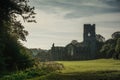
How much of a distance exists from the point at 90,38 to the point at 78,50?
18960 millimetres

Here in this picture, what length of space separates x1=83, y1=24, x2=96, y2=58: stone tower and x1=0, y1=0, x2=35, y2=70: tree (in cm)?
11267

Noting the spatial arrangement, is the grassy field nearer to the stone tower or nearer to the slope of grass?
the slope of grass

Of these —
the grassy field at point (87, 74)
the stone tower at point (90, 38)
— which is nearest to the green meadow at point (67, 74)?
the grassy field at point (87, 74)

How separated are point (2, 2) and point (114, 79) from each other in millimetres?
16006

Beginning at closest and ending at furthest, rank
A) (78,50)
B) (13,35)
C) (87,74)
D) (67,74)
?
(87,74)
(67,74)
(13,35)
(78,50)

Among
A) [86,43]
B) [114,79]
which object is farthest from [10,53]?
[86,43]

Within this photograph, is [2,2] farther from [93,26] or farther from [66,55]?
[93,26]

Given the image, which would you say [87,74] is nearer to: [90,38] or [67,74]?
[67,74]

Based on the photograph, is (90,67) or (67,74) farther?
(90,67)

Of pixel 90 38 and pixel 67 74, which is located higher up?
pixel 90 38

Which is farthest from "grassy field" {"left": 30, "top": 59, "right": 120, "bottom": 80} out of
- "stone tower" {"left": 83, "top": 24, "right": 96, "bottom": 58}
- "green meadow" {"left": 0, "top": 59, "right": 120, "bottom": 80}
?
"stone tower" {"left": 83, "top": 24, "right": 96, "bottom": 58}

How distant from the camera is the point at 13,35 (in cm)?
4062

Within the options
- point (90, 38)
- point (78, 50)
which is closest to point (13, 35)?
point (78, 50)

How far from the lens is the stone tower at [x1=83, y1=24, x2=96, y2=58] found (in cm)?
15339
